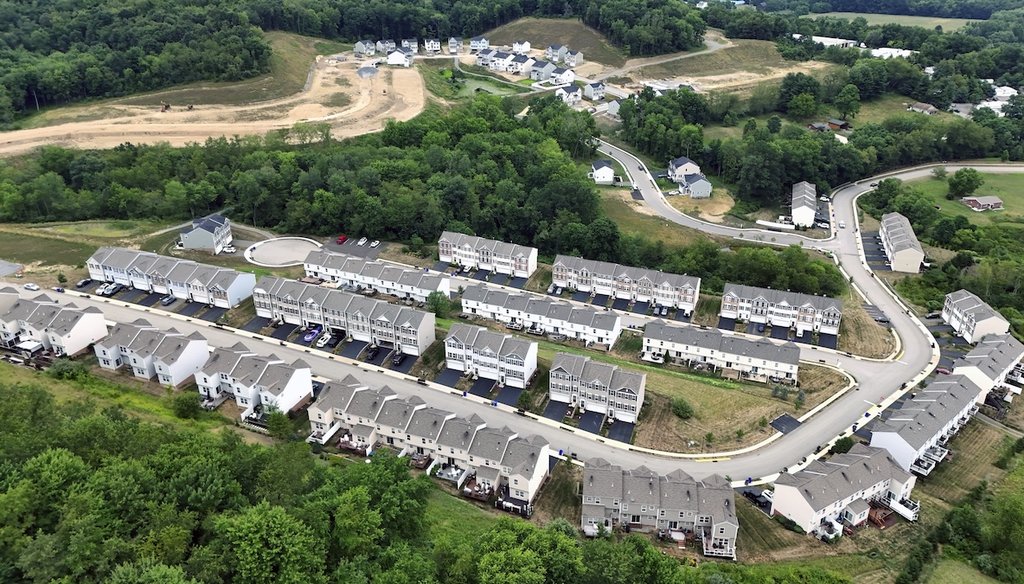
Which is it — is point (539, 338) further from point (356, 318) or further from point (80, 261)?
point (80, 261)

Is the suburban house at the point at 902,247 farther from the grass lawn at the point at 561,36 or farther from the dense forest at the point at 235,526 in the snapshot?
the grass lawn at the point at 561,36

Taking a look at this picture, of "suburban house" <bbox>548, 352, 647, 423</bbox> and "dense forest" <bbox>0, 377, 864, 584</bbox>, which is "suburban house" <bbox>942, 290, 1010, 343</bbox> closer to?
"suburban house" <bbox>548, 352, 647, 423</bbox>

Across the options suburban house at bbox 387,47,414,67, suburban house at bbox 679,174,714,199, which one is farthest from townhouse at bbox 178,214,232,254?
suburban house at bbox 387,47,414,67

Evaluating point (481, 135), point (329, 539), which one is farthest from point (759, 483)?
point (481, 135)

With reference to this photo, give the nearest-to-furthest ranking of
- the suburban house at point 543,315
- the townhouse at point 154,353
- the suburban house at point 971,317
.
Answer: the townhouse at point 154,353 → the suburban house at point 971,317 → the suburban house at point 543,315

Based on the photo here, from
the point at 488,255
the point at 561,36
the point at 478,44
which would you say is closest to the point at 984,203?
the point at 488,255

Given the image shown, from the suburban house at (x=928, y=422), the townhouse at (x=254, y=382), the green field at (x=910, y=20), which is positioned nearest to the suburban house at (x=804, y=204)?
the suburban house at (x=928, y=422)
